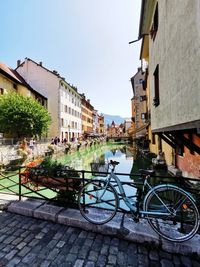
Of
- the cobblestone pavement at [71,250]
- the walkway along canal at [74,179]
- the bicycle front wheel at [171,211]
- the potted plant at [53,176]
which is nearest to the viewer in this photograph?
the cobblestone pavement at [71,250]

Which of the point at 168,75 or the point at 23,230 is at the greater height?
the point at 168,75

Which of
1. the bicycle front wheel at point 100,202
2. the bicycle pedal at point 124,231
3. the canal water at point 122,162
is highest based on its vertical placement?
the bicycle front wheel at point 100,202

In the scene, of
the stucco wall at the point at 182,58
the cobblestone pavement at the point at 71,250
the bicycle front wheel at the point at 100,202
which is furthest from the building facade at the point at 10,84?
the cobblestone pavement at the point at 71,250

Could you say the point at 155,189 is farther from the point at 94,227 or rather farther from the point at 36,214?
the point at 36,214

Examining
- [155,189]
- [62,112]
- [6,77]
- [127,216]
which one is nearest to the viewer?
[155,189]

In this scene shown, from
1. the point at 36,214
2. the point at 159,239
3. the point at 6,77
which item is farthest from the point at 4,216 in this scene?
the point at 6,77

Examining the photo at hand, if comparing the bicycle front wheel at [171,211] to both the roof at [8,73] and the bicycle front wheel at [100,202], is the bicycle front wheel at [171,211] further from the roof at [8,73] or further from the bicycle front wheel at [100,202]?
the roof at [8,73]

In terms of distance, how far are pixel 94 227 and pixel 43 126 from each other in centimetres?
1681

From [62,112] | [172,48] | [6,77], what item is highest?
[6,77]

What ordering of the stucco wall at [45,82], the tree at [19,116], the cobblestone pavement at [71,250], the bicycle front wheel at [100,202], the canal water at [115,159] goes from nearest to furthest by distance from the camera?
the cobblestone pavement at [71,250]
the bicycle front wheel at [100,202]
the canal water at [115,159]
the tree at [19,116]
the stucco wall at [45,82]

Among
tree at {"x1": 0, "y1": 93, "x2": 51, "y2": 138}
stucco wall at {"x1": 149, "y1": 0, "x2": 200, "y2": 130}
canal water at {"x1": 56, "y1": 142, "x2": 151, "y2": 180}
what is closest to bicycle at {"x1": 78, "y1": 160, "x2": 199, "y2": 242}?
stucco wall at {"x1": 149, "y1": 0, "x2": 200, "y2": 130}

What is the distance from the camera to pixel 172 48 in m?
4.04

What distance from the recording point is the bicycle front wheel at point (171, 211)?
97.7 inches

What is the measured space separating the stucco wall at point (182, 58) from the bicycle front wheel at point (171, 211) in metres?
1.27
